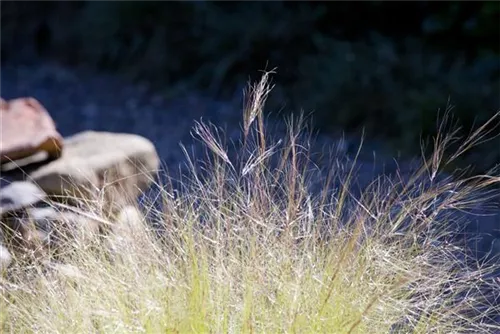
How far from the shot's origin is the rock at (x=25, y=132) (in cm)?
337

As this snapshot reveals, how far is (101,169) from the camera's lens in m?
3.42

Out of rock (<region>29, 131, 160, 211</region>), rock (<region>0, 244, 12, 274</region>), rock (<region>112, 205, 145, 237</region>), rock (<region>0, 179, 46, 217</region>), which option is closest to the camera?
rock (<region>112, 205, 145, 237</region>)

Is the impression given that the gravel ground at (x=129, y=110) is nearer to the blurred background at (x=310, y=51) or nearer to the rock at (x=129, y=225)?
the blurred background at (x=310, y=51)

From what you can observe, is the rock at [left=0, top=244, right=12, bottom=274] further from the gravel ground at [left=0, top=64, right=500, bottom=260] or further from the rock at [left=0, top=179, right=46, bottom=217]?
the gravel ground at [left=0, top=64, right=500, bottom=260]

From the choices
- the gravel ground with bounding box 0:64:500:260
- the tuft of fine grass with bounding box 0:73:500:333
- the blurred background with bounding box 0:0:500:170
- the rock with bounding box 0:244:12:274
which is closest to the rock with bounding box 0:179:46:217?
the rock with bounding box 0:244:12:274

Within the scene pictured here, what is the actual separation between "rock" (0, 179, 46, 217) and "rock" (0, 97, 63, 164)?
103 millimetres

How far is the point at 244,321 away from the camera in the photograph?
237cm

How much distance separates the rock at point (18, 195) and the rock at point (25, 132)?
0.10 meters

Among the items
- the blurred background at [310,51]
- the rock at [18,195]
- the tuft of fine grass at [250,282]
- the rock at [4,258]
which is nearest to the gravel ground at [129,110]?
the blurred background at [310,51]

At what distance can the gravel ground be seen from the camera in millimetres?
6152

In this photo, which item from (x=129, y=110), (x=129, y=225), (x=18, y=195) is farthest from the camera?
(x=129, y=110)

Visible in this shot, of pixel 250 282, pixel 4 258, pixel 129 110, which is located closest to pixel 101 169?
pixel 4 258

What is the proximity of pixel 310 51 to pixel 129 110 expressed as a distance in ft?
4.88

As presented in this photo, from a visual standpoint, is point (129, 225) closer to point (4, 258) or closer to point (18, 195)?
point (4, 258)
